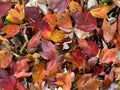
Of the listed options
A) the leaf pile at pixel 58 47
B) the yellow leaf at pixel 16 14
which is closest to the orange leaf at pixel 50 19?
the leaf pile at pixel 58 47

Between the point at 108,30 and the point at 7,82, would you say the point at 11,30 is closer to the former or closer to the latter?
the point at 7,82

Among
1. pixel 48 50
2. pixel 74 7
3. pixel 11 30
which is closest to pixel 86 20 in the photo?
pixel 74 7

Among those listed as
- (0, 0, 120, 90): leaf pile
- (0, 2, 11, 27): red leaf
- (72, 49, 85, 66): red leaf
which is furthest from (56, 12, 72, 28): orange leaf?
(0, 2, 11, 27): red leaf

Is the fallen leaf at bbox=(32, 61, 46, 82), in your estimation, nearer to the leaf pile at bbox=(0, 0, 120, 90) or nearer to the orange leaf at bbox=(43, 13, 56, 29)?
the leaf pile at bbox=(0, 0, 120, 90)

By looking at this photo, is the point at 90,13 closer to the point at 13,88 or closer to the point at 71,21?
the point at 71,21

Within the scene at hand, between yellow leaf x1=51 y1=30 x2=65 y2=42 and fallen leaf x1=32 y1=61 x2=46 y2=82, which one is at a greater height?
yellow leaf x1=51 y1=30 x2=65 y2=42

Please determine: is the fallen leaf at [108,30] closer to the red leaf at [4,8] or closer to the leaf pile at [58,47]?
the leaf pile at [58,47]
